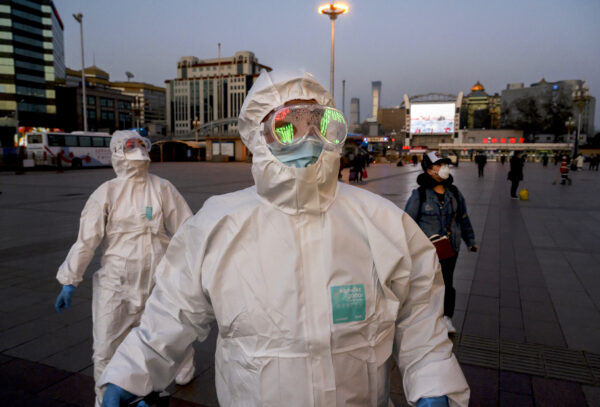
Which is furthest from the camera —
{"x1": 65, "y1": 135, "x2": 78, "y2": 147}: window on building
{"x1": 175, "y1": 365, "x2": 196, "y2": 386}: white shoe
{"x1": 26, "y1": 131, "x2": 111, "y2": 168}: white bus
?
{"x1": 65, "y1": 135, "x2": 78, "y2": 147}: window on building

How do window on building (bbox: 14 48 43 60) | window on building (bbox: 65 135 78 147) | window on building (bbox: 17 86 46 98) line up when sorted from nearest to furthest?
window on building (bbox: 65 135 78 147) < window on building (bbox: 14 48 43 60) < window on building (bbox: 17 86 46 98)

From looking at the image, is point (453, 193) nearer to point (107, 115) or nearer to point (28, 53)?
point (28, 53)

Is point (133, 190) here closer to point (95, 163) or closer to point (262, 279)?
point (262, 279)

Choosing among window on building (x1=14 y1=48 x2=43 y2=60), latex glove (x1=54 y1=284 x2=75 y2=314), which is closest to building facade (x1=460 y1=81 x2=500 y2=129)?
window on building (x1=14 y1=48 x2=43 y2=60)

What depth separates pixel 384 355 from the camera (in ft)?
5.23

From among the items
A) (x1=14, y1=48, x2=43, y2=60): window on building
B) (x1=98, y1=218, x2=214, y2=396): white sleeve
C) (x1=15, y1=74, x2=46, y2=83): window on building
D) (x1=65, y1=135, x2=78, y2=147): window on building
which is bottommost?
(x1=98, y1=218, x2=214, y2=396): white sleeve

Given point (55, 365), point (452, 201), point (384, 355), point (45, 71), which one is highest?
point (45, 71)

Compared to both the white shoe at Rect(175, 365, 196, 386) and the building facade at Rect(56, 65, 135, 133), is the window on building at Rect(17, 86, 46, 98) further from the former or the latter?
the white shoe at Rect(175, 365, 196, 386)

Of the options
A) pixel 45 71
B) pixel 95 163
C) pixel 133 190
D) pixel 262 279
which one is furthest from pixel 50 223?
pixel 45 71

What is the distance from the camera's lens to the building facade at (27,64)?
239ft

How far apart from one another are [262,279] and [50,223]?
10637 millimetres

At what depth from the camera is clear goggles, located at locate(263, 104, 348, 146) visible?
1637mm

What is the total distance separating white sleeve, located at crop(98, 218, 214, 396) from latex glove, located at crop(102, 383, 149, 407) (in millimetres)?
25

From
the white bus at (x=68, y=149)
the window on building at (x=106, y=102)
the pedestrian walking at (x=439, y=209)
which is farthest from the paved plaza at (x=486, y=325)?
the window on building at (x=106, y=102)
